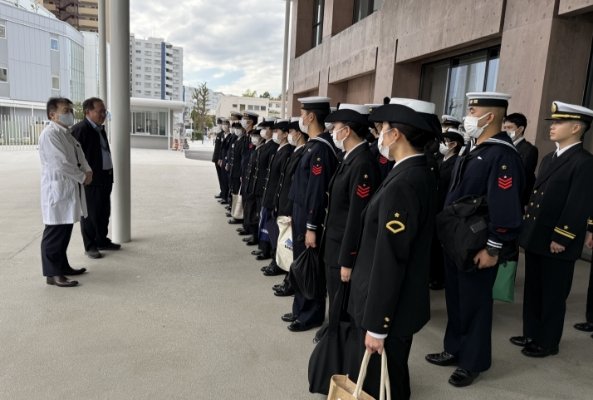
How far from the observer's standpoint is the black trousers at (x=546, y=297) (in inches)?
129

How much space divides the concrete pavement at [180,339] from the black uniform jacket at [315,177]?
3.48 feet

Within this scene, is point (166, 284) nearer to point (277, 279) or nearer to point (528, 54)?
point (277, 279)

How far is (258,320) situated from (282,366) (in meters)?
0.79

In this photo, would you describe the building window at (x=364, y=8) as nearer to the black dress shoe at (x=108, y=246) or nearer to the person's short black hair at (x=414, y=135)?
the black dress shoe at (x=108, y=246)

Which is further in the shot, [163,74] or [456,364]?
[163,74]

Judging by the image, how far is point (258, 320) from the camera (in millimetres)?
3791

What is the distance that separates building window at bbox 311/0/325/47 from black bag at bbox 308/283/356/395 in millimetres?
14653

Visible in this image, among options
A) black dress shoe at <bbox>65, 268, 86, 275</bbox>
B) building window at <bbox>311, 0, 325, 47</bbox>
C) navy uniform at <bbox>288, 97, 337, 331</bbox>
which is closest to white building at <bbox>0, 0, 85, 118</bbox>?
building window at <bbox>311, 0, 325, 47</bbox>

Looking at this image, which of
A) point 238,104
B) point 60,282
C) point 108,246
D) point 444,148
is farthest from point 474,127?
point 238,104

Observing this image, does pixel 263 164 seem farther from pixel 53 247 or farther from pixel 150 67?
pixel 150 67

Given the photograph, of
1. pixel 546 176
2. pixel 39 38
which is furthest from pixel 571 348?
pixel 39 38

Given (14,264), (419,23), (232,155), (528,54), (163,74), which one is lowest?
(14,264)

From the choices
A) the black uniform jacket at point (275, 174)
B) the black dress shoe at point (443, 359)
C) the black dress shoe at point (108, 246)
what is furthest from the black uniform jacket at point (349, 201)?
the black dress shoe at point (108, 246)

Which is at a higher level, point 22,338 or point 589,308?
point 589,308
